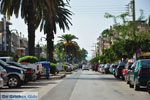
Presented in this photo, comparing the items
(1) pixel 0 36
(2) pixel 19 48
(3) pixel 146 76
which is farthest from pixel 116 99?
(2) pixel 19 48

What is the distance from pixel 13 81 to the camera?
21547 mm

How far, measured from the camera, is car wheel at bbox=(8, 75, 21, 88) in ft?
70.4

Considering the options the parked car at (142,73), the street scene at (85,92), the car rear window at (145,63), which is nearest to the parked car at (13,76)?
the street scene at (85,92)

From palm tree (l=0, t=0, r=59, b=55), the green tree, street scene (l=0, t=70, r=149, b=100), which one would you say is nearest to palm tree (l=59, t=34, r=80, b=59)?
the green tree

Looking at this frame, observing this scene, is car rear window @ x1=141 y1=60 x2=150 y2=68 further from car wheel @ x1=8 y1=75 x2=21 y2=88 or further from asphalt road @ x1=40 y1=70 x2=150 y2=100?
car wheel @ x1=8 y1=75 x2=21 y2=88

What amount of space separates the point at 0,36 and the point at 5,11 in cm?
5399

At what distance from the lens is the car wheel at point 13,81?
70.4ft

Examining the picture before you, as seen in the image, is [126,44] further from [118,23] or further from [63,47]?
[63,47]

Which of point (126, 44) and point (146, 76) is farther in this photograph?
point (126, 44)

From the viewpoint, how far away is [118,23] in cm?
5028

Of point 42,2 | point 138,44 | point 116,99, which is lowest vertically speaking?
point 116,99

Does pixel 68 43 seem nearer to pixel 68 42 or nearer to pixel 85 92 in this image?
pixel 68 42

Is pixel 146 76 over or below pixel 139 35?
below

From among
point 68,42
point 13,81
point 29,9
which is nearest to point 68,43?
point 68,42
